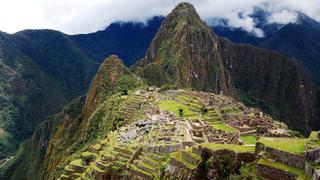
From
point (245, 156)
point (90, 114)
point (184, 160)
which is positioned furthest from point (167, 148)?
point (90, 114)

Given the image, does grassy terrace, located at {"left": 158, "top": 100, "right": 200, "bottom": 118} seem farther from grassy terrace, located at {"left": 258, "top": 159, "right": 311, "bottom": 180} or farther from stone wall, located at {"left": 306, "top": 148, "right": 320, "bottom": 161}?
stone wall, located at {"left": 306, "top": 148, "right": 320, "bottom": 161}

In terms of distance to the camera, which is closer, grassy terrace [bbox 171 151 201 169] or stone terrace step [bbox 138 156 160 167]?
grassy terrace [bbox 171 151 201 169]

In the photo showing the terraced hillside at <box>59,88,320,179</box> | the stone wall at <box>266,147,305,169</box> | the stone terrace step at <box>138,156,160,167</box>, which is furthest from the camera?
the stone terrace step at <box>138,156,160,167</box>

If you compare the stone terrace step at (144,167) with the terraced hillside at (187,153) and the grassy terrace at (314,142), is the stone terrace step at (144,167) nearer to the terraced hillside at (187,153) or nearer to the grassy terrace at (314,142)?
the terraced hillside at (187,153)

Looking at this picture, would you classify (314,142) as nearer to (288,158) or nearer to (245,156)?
(288,158)

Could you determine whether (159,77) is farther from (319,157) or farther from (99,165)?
(319,157)

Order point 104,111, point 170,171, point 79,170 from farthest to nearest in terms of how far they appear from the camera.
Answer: point 104,111 < point 79,170 < point 170,171

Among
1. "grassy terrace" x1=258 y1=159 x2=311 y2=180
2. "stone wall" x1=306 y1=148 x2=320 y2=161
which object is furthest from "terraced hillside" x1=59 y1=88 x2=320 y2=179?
"stone wall" x1=306 y1=148 x2=320 y2=161

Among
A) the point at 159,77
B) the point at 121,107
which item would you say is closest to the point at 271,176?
the point at 121,107
